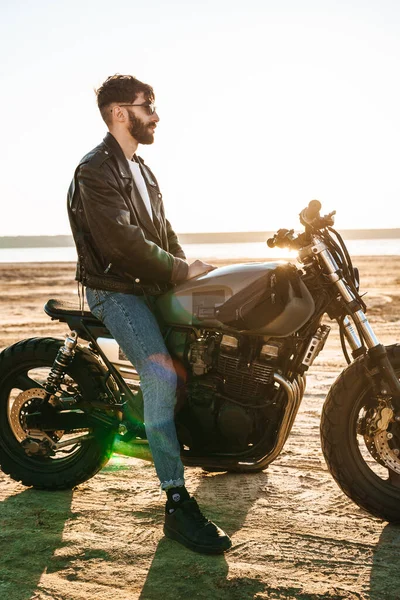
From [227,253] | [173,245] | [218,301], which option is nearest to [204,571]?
[218,301]

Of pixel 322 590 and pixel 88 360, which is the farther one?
pixel 88 360

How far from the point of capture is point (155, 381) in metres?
3.74

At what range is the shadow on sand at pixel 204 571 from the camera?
3133 mm

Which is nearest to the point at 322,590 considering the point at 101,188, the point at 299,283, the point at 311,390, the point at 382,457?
the point at 382,457

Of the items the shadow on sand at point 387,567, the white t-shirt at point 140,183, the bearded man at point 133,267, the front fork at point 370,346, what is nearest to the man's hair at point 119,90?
the bearded man at point 133,267

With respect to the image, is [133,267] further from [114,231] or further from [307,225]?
[307,225]

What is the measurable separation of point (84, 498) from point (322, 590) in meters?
1.75

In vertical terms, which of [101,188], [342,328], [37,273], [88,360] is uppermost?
[101,188]

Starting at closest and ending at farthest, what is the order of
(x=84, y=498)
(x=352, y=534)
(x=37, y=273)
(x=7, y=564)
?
(x=7, y=564)
(x=352, y=534)
(x=84, y=498)
(x=37, y=273)

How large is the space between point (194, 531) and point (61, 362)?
1375mm

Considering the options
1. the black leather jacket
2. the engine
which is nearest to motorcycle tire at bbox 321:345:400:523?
the engine

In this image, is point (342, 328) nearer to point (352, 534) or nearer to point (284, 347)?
point (284, 347)

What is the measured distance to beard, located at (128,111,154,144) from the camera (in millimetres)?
3988

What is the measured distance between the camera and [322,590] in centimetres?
314
